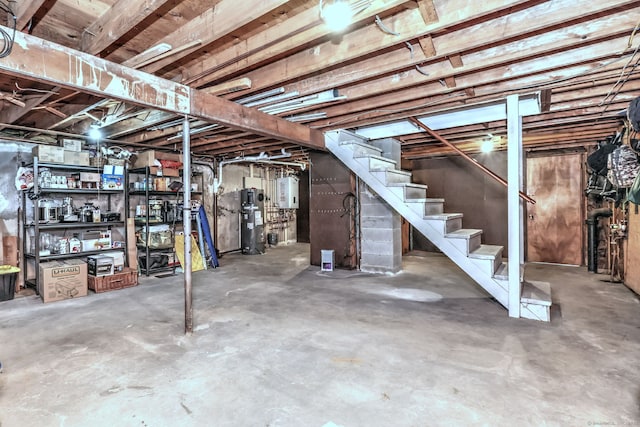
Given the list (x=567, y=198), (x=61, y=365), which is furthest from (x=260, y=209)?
(x=567, y=198)

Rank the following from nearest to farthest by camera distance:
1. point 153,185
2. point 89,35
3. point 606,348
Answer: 1. point 89,35
2. point 606,348
3. point 153,185

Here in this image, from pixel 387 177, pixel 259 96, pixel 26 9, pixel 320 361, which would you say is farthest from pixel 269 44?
pixel 387 177

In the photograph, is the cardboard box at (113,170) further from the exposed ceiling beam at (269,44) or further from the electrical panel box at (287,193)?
the electrical panel box at (287,193)

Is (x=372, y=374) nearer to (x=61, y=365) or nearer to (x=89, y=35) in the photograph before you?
(x=61, y=365)

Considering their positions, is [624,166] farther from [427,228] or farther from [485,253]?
[427,228]

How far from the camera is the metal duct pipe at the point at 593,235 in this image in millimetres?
5312

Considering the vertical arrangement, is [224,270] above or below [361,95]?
below

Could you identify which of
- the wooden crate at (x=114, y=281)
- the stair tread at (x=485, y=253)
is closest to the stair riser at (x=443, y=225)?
the stair tread at (x=485, y=253)

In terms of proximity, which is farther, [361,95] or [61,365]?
[361,95]

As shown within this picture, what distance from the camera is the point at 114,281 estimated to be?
4.60 meters

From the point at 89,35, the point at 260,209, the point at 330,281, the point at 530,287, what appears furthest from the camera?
the point at 260,209

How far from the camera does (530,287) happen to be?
3713mm

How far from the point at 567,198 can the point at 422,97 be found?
4.68m

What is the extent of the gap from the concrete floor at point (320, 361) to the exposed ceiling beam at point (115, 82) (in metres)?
1.97
